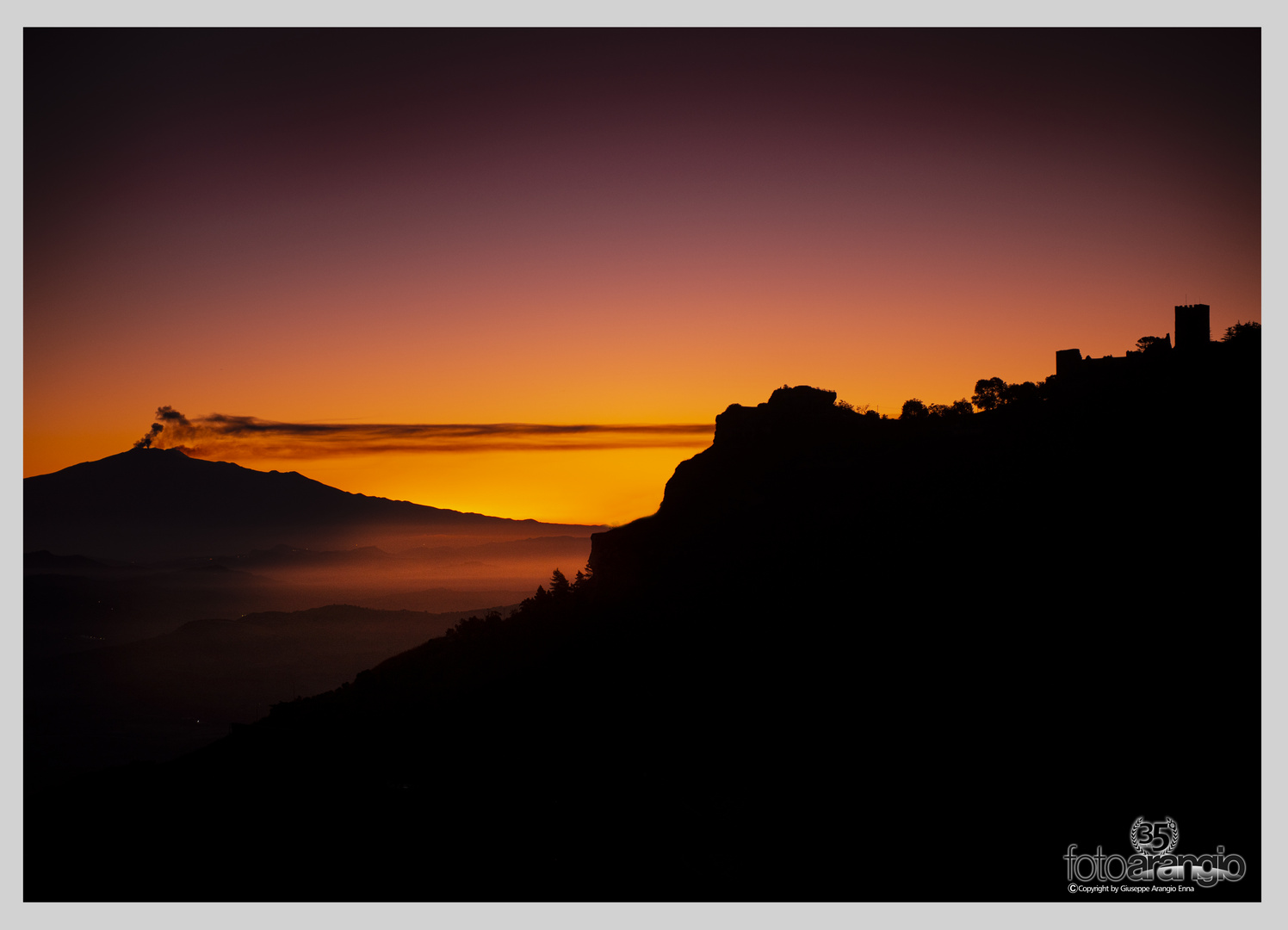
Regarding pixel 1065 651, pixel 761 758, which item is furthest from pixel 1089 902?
pixel 761 758

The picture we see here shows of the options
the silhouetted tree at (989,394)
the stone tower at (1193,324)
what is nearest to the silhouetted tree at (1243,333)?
the stone tower at (1193,324)

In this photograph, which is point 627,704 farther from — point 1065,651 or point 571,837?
point 1065,651

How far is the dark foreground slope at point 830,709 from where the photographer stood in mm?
20609

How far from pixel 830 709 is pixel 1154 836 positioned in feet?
28.1

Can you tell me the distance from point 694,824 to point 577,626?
12256 millimetres

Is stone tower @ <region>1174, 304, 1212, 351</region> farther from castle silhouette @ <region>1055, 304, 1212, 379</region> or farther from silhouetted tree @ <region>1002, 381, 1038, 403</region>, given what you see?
silhouetted tree @ <region>1002, 381, 1038, 403</region>

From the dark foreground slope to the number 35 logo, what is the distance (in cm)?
29

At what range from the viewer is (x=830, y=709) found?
80.6 feet

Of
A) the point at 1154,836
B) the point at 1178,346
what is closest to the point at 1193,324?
the point at 1178,346

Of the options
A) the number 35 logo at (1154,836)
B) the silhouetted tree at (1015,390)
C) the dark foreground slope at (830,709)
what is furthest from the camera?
the silhouetted tree at (1015,390)

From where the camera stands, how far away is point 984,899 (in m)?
19.2

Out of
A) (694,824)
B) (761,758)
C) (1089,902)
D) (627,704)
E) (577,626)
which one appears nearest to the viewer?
(1089,902)

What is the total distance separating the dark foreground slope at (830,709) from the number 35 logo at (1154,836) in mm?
291

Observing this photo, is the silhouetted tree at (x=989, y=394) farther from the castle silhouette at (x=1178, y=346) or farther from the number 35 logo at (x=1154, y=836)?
the number 35 logo at (x=1154, y=836)
